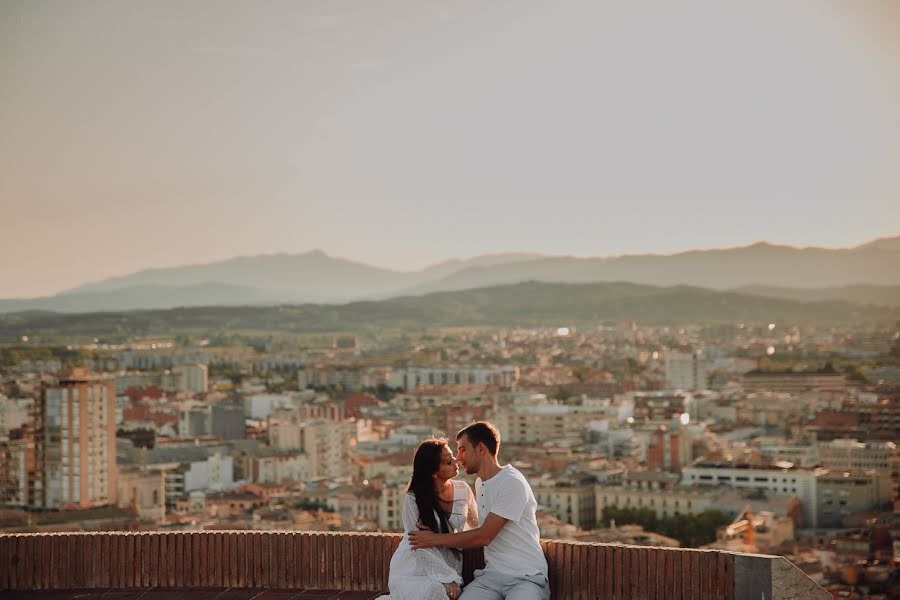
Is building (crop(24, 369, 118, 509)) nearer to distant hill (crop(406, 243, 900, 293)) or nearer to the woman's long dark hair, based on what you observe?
the woman's long dark hair

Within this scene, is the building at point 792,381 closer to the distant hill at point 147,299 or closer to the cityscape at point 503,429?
the cityscape at point 503,429

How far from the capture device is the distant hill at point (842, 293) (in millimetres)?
46812

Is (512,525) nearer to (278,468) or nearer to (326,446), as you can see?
(278,468)

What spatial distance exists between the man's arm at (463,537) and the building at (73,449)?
2171 centimetres

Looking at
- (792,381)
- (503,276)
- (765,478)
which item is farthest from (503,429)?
(503,276)

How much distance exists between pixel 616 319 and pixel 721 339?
618cm

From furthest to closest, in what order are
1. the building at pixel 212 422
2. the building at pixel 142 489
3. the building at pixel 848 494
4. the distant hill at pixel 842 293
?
the distant hill at pixel 842 293 < the building at pixel 212 422 < the building at pixel 142 489 < the building at pixel 848 494

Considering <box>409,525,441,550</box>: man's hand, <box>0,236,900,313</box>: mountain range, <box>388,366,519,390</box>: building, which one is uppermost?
<box>0,236,900,313</box>: mountain range

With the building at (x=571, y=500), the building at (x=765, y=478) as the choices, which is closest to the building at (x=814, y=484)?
the building at (x=765, y=478)

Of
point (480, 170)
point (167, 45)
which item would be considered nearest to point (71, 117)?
point (167, 45)

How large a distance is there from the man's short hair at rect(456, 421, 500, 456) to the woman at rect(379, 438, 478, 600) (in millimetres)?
73

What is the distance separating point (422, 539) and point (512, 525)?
9.1 inches

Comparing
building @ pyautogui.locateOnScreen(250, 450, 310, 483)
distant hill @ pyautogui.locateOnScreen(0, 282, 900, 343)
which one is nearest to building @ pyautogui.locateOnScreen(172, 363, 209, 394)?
distant hill @ pyautogui.locateOnScreen(0, 282, 900, 343)

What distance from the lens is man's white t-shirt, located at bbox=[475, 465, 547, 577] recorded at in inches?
130
